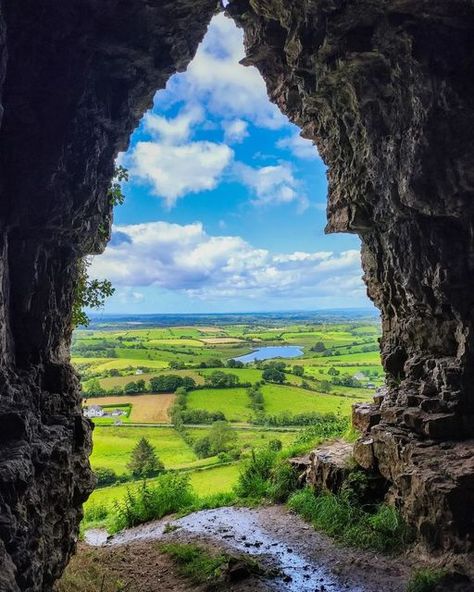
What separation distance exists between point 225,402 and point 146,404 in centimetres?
1078

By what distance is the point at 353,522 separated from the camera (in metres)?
15.6

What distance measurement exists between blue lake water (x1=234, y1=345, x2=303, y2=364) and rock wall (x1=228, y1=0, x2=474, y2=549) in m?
84.0

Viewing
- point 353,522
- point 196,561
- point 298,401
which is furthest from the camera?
point 298,401

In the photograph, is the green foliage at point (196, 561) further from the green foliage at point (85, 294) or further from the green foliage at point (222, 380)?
the green foliage at point (222, 380)

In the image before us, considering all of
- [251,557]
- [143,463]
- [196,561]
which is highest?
[196,561]

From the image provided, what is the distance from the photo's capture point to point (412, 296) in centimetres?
1669

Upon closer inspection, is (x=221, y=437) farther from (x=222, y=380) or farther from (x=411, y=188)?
(x=411, y=188)

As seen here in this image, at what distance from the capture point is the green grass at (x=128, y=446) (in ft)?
133

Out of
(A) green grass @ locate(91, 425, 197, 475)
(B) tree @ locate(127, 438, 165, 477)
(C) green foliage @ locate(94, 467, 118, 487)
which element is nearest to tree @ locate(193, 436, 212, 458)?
(A) green grass @ locate(91, 425, 197, 475)

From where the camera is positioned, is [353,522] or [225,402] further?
[225,402]

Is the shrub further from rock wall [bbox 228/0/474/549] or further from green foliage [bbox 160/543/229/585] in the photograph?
green foliage [bbox 160/543/229/585]

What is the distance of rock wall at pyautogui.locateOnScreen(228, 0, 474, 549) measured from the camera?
1271 centimetres

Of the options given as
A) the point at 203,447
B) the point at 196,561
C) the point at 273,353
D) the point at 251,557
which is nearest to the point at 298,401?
the point at 203,447

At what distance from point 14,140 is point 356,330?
5543 inches
